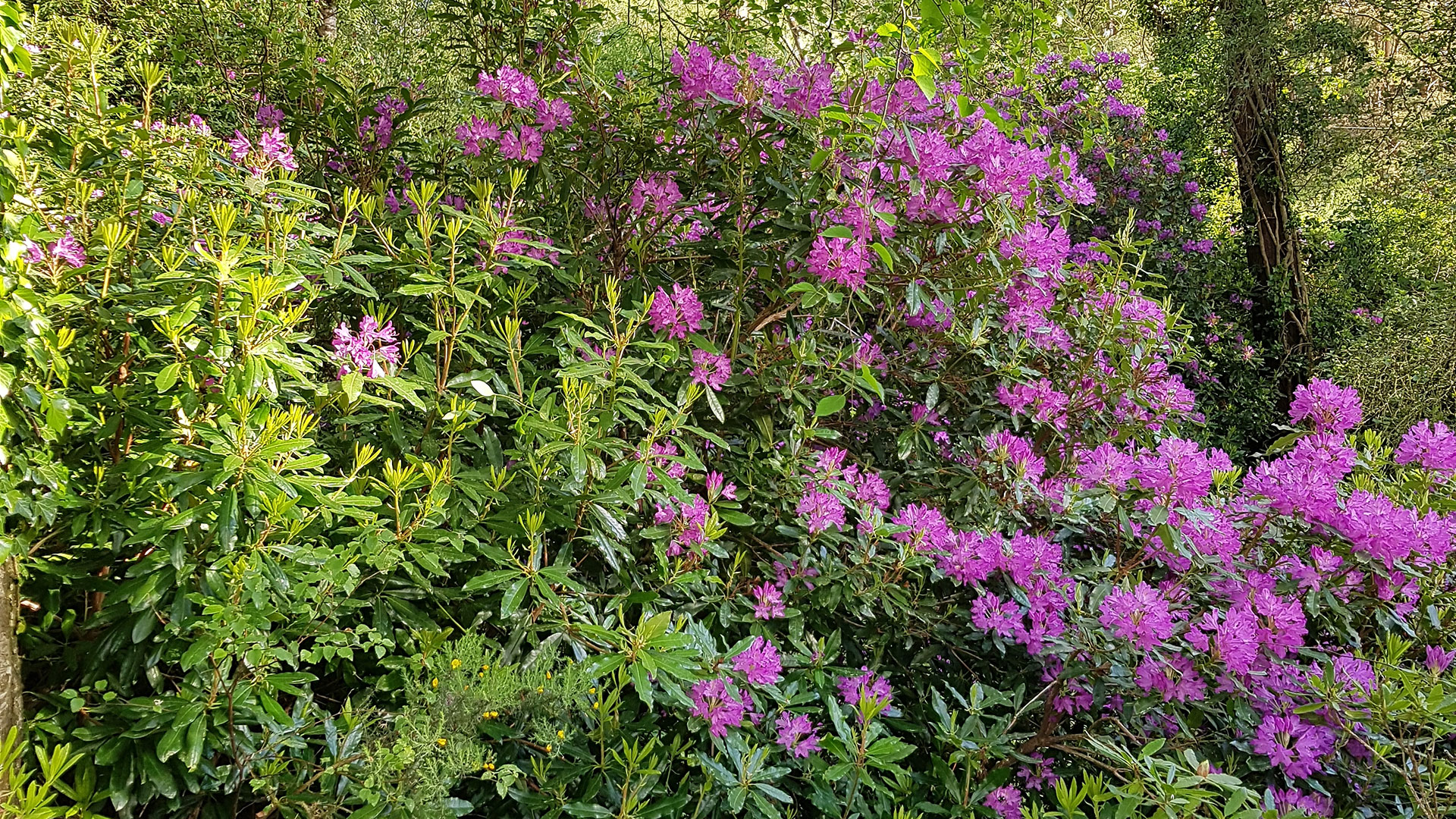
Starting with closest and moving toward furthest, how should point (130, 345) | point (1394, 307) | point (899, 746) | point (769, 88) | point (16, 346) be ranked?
point (16, 346) → point (130, 345) → point (899, 746) → point (769, 88) → point (1394, 307)

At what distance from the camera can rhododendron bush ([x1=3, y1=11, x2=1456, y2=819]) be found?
4.47 ft

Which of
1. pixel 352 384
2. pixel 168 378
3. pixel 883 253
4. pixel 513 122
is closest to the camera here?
pixel 168 378

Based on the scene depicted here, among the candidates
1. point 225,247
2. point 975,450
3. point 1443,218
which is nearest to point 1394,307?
point 1443,218

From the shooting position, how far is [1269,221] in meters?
6.43

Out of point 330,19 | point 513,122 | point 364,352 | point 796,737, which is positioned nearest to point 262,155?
point 364,352

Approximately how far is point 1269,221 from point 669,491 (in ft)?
21.4

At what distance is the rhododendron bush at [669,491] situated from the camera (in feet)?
4.47

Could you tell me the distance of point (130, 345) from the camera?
145 centimetres

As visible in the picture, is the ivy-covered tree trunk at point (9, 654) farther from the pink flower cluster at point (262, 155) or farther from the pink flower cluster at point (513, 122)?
the pink flower cluster at point (513, 122)

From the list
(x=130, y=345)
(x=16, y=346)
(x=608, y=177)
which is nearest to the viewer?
(x=16, y=346)

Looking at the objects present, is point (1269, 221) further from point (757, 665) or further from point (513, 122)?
point (757, 665)

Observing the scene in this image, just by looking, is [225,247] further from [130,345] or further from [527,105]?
[527,105]

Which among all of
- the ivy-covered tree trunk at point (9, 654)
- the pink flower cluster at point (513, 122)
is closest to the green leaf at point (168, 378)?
the ivy-covered tree trunk at point (9, 654)

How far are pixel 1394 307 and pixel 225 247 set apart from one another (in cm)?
687
